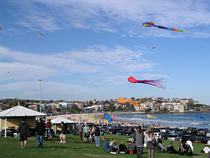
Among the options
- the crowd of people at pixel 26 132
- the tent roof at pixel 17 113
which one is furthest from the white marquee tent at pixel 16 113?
the crowd of people at pixel 26 132

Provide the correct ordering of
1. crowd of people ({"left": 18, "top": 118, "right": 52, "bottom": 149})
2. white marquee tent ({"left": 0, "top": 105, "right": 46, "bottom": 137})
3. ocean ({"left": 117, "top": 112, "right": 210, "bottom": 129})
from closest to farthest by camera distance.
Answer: crowd of people ({"left": 18, "top": 118, "right": 52, "bottom": 149}), white marquee tent ({"left": 0, "top": 105, "right": 46, "bottom": 137}), ocean ({"left": 117, "top": 112, "right": 210, "bottom": 129})

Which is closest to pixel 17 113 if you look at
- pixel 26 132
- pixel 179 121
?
pixel 26 132

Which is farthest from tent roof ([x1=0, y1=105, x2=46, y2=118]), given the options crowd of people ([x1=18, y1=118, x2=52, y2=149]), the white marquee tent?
crowd of people ([x1=18, y1=118, x2=52, y2=149])

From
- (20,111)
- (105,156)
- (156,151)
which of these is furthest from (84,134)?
(105,156)

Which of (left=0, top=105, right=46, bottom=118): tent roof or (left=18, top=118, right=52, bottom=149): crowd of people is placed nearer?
(left=18, top=118, right=52, bottom=149): crowd of people

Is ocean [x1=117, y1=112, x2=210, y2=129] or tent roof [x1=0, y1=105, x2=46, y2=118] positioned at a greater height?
tent roof [x1=0, y1=105, x2=46, y2=118]

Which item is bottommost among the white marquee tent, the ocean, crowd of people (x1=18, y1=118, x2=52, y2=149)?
the ocean

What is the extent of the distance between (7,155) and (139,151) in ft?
15.4

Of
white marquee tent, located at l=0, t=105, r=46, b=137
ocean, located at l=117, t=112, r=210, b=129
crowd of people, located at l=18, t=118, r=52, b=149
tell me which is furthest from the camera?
ocean, located at l=117, t=112, r=210, b=129

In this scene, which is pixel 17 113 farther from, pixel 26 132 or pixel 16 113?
pixel 26 132

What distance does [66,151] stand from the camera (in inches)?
582

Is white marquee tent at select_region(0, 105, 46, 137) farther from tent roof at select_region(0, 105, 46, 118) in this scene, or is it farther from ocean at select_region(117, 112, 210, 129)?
ocean at select_region(117, 112, 210, 129)

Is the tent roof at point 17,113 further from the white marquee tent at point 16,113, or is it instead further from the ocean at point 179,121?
the ocean at point 179,121

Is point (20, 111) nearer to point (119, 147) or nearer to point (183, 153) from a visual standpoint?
point (119, 147)
